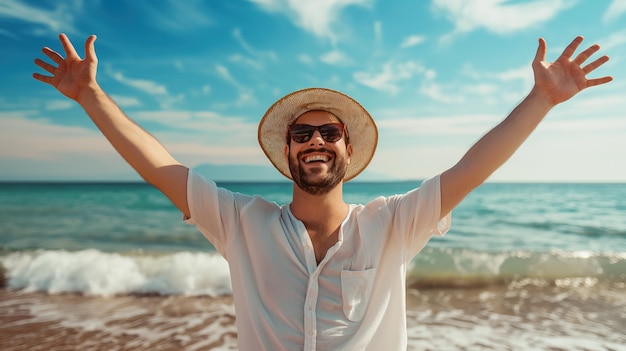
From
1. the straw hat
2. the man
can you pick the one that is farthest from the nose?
the straw hat

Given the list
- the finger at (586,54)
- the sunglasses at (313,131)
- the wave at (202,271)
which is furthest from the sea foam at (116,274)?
the finger at (586,54)

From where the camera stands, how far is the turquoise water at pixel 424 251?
402 inches

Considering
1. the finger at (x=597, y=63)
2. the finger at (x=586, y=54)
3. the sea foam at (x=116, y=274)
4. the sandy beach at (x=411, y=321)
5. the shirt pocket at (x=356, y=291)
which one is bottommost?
the sandy beach at (x=411, y=321)

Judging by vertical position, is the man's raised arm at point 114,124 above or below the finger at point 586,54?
below

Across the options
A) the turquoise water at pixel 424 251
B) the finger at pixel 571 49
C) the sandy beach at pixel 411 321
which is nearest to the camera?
the finger at pixel 571 49

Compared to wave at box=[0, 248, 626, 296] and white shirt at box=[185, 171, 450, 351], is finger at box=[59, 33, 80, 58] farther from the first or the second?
wave at box=[0, 248, 626, 296]

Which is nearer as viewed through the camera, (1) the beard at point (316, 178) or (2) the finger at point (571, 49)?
(2) the finger at point (571, 49)

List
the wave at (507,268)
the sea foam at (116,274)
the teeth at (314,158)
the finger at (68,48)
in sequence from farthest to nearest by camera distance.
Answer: the wave at (507,268), the sea foam at (116,274), the teeth at (314,158), the finger at (68,48)

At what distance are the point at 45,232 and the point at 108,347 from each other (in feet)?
44.1

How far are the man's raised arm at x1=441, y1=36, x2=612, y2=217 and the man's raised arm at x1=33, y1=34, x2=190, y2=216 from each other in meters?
1.51

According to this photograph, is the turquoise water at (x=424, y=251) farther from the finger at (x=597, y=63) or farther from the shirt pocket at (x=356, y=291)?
the finger at (x=597, y=63)

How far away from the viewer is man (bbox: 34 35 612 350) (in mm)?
2504

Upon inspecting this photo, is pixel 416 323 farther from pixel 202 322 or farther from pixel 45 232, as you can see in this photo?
pixel 45 232

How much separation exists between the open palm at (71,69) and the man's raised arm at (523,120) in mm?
2127
